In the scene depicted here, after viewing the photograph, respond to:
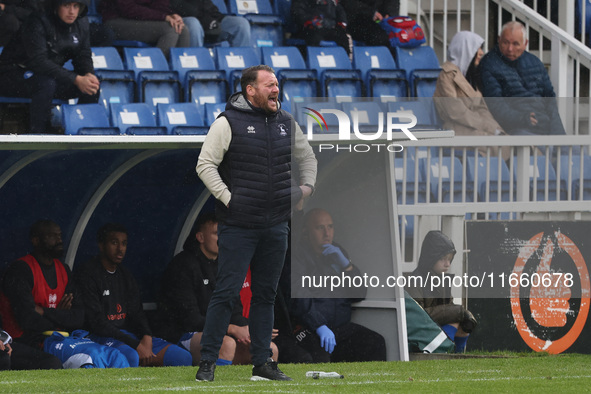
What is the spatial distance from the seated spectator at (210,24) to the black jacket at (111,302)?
4654 mm

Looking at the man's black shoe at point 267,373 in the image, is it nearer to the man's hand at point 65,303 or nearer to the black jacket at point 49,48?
the man's hand at point 65,303

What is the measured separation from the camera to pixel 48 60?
9.97 meters

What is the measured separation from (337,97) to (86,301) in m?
5.04

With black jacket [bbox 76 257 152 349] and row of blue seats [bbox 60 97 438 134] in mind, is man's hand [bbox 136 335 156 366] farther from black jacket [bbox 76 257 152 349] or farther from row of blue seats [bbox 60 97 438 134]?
row of blue seats [bbox 60 97 438 134]

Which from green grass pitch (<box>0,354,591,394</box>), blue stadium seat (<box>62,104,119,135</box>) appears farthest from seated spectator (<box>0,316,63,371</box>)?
blue stadium seat (<box>62,104,119,135</box>)

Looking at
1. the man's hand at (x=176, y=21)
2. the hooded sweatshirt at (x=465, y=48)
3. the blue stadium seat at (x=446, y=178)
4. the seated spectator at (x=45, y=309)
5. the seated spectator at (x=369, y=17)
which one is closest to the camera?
the seated spectator at (x=45, y=309)

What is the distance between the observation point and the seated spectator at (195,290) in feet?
26.8

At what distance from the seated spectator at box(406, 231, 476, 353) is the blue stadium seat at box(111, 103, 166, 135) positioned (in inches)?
110

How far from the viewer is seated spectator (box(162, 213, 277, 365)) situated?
26.8ft

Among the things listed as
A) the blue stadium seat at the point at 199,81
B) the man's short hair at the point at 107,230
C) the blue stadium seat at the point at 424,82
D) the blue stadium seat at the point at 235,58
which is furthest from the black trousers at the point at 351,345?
the blue stadium seat at the point at 424,82

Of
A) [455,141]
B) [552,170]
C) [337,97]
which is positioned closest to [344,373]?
[455,141]

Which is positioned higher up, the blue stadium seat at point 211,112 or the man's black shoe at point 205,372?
the blue stadium seat at point 211,112

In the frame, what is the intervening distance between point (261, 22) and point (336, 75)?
1.37 metres

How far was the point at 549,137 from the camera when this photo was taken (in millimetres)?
10742
